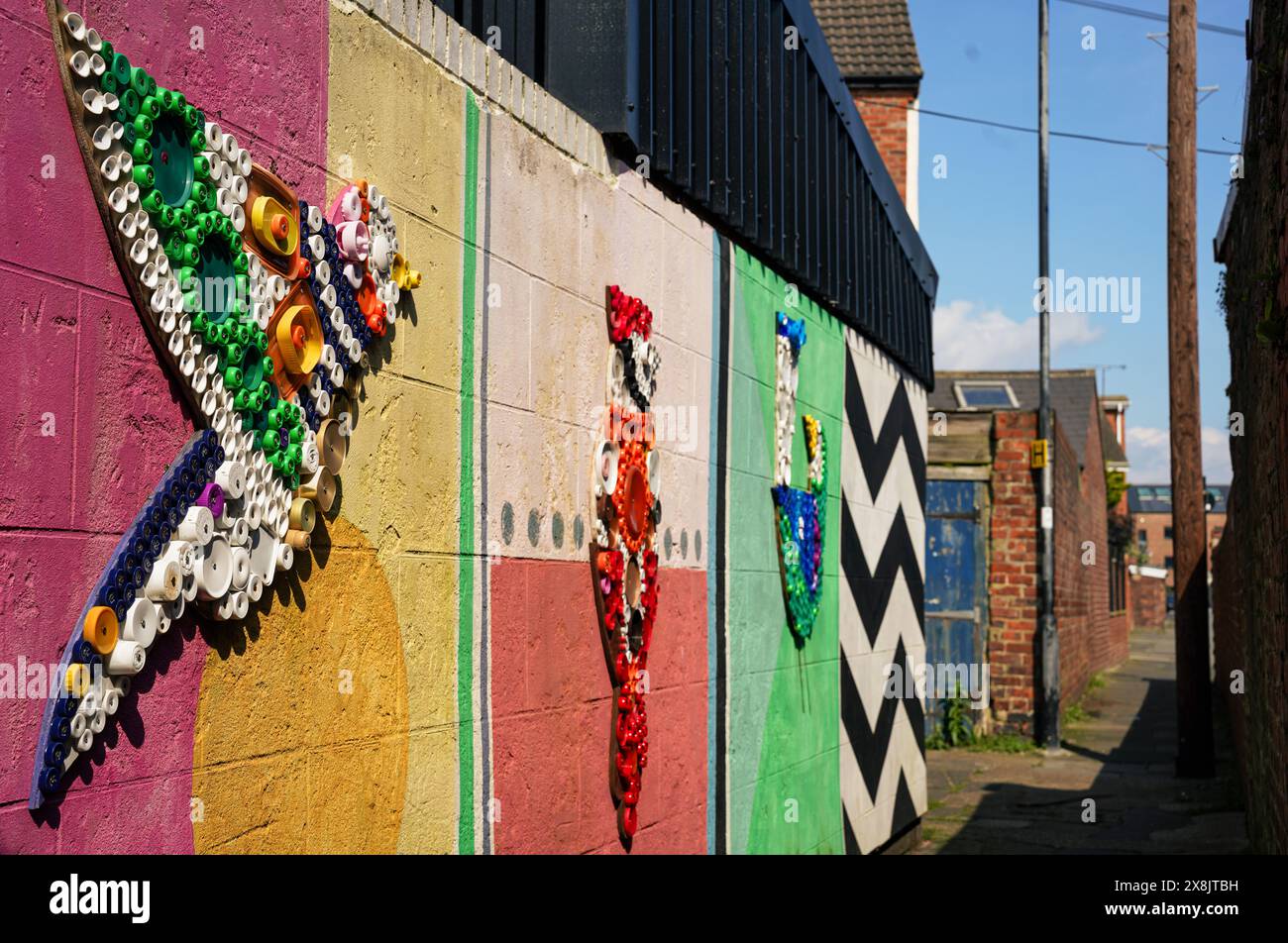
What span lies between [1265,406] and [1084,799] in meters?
7.34

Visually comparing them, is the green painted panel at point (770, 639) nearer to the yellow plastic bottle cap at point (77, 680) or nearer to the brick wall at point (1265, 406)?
the brick wall at point (1265, 406)

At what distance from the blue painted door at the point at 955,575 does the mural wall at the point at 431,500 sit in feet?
31.2

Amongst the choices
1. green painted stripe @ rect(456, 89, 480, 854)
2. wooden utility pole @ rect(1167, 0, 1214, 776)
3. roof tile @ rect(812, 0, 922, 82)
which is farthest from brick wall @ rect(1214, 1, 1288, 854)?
roof tile @ rect(812, 0, 922, 82)

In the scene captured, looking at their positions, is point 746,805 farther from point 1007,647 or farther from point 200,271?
point 1007,647

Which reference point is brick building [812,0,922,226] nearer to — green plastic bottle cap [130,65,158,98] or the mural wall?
the mural wall

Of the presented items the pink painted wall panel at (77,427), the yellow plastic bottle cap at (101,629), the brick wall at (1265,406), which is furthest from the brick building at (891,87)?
the yellow plastic bottle cap at (101,629)

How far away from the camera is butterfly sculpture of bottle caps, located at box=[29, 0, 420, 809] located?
272 centimetres

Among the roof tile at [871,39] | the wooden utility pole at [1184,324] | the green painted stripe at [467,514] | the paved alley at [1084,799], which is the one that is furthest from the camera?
the roof tile at [871,39]

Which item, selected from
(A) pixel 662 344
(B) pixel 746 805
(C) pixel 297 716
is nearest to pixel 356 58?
(C) pixel 297 716

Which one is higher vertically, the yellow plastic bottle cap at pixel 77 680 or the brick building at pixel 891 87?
the brick building at pixel 891 87

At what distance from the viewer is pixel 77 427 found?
273cm

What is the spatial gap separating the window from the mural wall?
18641 mm

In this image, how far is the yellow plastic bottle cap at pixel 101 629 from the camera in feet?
8.80

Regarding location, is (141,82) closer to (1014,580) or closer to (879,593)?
(879,593)
